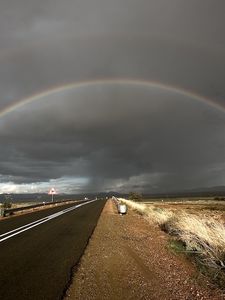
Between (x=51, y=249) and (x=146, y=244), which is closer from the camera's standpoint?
(x=51, y=249)

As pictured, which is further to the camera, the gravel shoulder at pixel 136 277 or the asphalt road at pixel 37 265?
the gravel shoulder at pixel 136 277

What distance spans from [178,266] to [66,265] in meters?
3.28

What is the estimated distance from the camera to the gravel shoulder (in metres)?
7.09

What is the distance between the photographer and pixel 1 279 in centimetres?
780

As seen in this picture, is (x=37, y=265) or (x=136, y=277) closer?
(x=136, y=277)

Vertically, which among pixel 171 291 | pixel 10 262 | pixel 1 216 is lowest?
pixel 171 291

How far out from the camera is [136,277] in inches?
333

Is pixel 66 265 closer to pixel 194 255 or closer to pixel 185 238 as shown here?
pixel 194 255

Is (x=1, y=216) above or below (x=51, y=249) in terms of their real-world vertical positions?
above

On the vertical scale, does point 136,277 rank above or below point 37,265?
below

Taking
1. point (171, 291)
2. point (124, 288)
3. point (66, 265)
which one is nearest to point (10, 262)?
point (66, 265)

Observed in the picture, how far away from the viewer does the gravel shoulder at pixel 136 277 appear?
7.09 meters

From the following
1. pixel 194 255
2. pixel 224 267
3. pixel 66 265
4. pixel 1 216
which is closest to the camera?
pixel 224 267

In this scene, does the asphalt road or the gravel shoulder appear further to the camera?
the gravel shoulder
